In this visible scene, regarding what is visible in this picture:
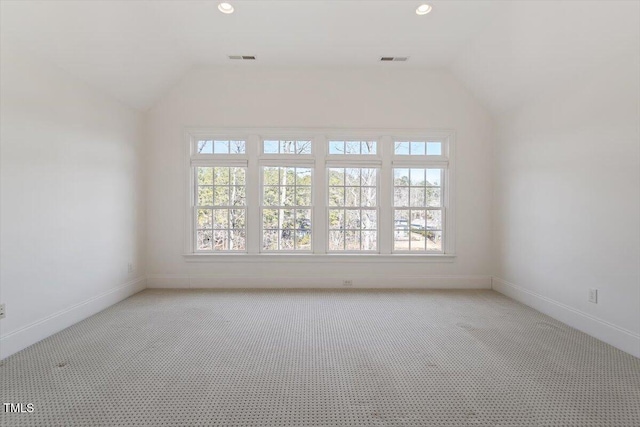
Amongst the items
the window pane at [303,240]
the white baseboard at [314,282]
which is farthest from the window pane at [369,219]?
the window pane at [303,240]

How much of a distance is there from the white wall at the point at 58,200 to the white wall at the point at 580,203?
16.3 ft

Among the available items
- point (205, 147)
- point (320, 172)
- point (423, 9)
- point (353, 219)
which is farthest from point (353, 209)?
point (423, 9)

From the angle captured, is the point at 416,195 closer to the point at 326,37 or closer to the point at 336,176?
the point at 336,176

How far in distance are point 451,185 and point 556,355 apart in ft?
7.94

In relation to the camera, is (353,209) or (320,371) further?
(353,209)

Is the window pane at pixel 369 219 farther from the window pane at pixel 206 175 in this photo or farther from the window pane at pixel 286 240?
the window pane at pixel 206 175

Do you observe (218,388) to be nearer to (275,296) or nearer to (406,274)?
(275,296)

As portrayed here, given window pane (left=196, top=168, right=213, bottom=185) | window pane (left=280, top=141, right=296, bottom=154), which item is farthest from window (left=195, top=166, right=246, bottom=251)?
window pane (left=280, top=141, right=296, bottom=154)

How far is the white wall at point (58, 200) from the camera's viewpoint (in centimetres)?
233

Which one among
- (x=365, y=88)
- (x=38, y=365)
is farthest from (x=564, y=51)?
(x=38, y=365)

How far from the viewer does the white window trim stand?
4.16 metres

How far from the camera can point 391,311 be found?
3.29 m

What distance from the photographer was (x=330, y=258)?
13.8ft

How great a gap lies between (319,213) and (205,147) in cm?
191
